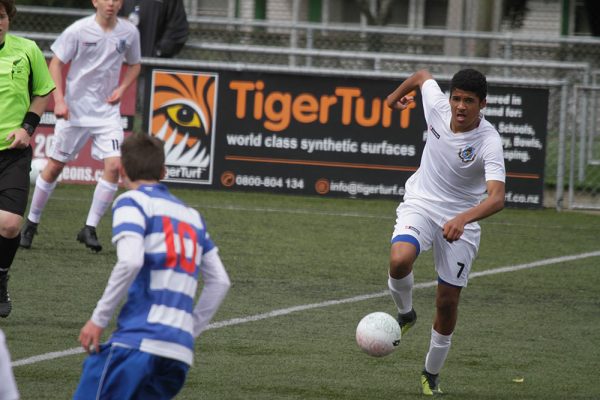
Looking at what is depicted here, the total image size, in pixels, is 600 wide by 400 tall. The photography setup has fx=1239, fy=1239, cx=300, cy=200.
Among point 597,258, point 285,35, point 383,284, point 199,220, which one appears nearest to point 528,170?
point 597,258

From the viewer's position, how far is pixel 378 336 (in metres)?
6.73

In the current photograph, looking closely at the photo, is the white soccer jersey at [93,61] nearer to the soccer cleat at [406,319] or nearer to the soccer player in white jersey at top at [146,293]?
the soccer cleat at [406,319]

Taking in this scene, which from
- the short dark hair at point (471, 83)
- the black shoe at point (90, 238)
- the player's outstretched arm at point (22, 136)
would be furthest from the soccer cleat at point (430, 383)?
the black shoe at point (90, 238)

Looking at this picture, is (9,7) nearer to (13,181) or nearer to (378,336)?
(13,181)

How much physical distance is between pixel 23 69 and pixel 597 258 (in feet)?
21.0

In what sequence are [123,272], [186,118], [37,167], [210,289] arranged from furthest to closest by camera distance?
[186,118] → [37,167] → [210,289] → [123,272]

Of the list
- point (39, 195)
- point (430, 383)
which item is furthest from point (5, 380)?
point (39, 195)

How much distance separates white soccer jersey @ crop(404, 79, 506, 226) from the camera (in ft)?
23.3

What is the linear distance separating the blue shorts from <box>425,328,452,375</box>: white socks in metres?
2.51

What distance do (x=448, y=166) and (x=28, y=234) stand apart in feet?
16.2

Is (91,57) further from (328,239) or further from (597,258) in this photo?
(597,258)

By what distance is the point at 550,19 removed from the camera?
33.6m

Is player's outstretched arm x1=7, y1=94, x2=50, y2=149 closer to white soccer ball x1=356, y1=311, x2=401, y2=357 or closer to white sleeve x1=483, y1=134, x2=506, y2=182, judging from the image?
white soccer ball x1=356, y1=311, x2=401, y2=357

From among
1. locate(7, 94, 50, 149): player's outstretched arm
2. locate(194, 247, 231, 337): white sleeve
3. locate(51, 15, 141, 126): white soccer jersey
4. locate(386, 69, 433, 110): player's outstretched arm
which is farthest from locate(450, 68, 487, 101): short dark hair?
locate(51, 15, 141, 126): white soccer jersey
